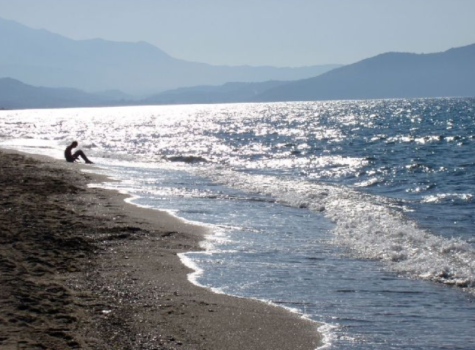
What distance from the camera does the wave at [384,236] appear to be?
11.6 meters

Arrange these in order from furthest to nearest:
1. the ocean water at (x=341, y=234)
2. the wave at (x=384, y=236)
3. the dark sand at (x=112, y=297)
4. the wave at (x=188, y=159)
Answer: the wave at (x=188, y=159)
the wave at (x=384, y=236)
the ocean water at (x=341, y=234)
the dark sand at (x=112, y=297)

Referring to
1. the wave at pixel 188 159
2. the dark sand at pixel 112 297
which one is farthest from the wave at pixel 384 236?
the wave at pixel 188 159

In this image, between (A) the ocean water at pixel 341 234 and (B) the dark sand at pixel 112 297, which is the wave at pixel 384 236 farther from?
(B) the dark sand at pixel 112 297

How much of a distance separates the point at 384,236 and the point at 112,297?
24.6 ft

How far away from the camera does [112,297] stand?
8883mm

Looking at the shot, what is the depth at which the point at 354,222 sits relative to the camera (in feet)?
54.7

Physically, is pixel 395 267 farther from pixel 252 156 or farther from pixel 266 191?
pixel 252 156

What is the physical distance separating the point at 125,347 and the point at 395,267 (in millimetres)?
6263

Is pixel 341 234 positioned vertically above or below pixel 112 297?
below

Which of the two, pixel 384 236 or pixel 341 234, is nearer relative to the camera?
pixel 384 236

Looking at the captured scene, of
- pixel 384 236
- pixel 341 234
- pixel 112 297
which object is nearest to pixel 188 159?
pixel 341 234

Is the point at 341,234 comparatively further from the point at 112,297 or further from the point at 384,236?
the point at 112,297

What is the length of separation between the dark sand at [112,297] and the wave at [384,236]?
3423mm

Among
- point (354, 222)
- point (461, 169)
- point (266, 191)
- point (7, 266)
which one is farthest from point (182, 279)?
point (461, 169)
